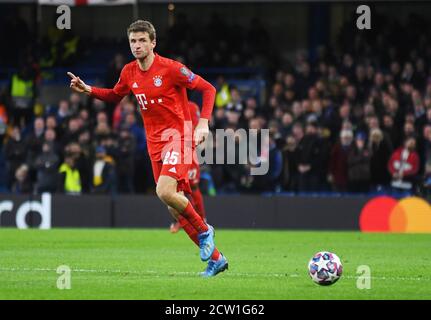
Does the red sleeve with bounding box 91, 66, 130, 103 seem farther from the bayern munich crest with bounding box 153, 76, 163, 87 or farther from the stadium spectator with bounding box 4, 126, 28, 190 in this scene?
the stadium spectator with bounding box 4, 126, 28, 190

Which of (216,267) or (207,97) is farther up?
(207,97)

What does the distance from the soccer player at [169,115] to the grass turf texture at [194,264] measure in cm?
54

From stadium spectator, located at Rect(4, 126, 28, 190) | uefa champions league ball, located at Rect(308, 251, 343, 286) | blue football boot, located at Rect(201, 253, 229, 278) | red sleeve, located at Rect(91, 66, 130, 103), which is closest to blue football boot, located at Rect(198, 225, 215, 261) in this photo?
blue football boot, located at Rect(201, 253, 229, 278)

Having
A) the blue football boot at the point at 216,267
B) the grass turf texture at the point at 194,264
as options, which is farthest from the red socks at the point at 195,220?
the grass turf texture at the point at 194,264

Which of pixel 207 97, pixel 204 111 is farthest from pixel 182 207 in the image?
Result: pixel 207 97

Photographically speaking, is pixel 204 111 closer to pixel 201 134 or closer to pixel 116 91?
pixel 201 134

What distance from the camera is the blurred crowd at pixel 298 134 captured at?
20750 mm

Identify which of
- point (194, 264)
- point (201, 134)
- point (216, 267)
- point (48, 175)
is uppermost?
point (201, 134)

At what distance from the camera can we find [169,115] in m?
11.3

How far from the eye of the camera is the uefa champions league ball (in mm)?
10289

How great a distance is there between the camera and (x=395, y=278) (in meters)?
11.2

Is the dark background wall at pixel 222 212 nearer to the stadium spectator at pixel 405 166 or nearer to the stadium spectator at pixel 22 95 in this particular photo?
the stadium spectator at pixel 405 166

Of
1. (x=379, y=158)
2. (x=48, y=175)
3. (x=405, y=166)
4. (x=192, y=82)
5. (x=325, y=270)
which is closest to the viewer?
(x=325, y=270)

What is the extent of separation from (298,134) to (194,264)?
28.8 feet
